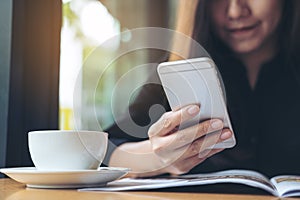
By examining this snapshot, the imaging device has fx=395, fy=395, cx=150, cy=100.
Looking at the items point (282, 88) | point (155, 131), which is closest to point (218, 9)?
point (282, 88)

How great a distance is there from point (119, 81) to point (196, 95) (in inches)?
13.6

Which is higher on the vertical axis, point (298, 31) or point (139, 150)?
point (298, 31)

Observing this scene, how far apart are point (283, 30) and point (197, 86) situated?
43 cm

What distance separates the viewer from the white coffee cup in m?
0.54

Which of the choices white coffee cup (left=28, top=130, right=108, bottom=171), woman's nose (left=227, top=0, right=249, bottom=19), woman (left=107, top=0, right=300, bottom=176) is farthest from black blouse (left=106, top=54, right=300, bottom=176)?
white coffee cup (left=28, top=130, right=108, bottom=171)

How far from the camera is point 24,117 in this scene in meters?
0.90

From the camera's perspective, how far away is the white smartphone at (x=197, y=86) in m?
0.74

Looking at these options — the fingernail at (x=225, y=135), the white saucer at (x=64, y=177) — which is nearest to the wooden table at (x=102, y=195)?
the white saucer at (x=64, y=177)

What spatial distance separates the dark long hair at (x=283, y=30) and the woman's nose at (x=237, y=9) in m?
0.06

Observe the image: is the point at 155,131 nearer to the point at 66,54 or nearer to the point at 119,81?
the point at 119,81

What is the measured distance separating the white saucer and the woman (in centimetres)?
43

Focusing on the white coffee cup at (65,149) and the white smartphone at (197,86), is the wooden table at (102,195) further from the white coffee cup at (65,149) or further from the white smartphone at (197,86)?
the white smartphone at (197,86)

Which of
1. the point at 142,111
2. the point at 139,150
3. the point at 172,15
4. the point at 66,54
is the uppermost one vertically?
the point at 172,15

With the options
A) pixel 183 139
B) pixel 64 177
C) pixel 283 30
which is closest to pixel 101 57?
pixel 183 139
